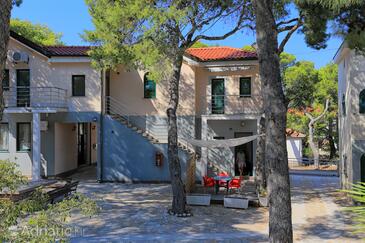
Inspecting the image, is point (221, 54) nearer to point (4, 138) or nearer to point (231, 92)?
point (231, 92)

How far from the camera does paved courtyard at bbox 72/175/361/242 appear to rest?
10008 millimetres

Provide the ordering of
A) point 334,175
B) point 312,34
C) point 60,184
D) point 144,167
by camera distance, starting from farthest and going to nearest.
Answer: point 334,175, point 144,167, point 60,184, point 312,34

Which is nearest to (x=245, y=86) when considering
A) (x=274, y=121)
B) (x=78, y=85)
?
(x=78, y=85)

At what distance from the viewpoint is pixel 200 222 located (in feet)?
38.2

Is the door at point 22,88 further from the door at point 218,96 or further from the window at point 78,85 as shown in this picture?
the door at point 218,96

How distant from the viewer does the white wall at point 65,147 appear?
20797mm

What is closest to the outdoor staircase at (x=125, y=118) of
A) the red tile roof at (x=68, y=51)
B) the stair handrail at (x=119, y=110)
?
the stair handrail at (x=119, y=110)

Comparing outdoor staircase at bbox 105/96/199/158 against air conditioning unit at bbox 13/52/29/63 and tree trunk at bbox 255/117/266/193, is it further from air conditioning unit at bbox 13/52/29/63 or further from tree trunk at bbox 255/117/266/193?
air conditioning unit at bbox 13/52/29/63

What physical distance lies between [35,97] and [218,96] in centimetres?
981

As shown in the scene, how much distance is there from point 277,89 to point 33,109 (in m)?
14.9

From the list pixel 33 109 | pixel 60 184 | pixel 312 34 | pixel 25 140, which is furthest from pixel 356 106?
pixel 25 140

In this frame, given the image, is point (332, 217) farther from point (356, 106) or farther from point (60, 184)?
point (60, 184)

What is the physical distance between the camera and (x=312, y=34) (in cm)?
1070

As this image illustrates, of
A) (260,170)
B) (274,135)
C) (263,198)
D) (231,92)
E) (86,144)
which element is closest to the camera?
(274,135)
